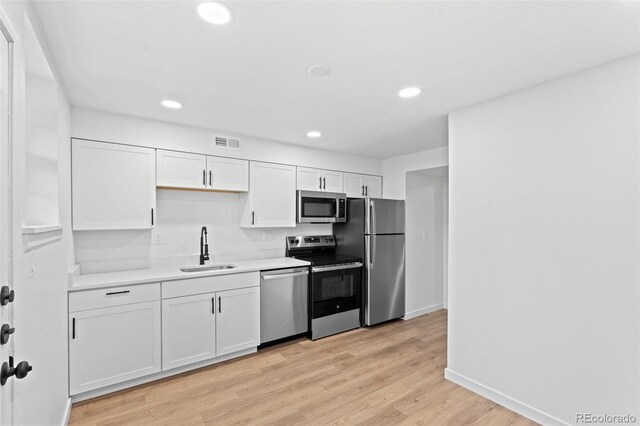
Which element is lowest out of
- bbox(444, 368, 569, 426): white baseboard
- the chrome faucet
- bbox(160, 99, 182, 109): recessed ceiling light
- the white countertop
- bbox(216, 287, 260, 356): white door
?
bbox(444, 368, 569, 426): white baseboard

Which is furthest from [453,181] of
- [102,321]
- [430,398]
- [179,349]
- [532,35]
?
[102,321]

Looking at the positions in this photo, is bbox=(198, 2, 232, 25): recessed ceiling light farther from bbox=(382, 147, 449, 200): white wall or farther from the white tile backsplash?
bbox=(382, 147, 449, 200): white wall

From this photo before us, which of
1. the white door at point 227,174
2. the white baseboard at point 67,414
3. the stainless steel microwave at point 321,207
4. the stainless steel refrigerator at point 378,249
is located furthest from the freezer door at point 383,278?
the white baseboard at point 67,414

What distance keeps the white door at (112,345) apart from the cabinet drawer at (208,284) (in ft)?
0.51

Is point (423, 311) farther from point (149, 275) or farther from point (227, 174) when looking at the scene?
point (149, 275)

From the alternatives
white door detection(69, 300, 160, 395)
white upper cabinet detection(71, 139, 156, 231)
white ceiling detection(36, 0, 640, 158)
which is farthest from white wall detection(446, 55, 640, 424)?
white upper cabinet detection(71, 139, 156, 231)

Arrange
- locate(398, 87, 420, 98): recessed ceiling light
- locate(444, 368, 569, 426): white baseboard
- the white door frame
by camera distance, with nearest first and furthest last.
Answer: the white door frame, locate(444, 368, 569, 426): white baseboard, locate(398, 87, 420, 98): recessed ceiling light

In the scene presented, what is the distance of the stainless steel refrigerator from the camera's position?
4141 millimetres

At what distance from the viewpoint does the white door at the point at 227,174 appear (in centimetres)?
339

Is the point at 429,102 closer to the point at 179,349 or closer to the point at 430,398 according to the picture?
the point at 430,398

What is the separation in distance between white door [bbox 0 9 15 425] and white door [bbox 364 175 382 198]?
13.3 feet

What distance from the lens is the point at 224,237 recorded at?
3736mm

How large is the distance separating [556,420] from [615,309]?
34.4 inches

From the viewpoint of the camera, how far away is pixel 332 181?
4398 mm
